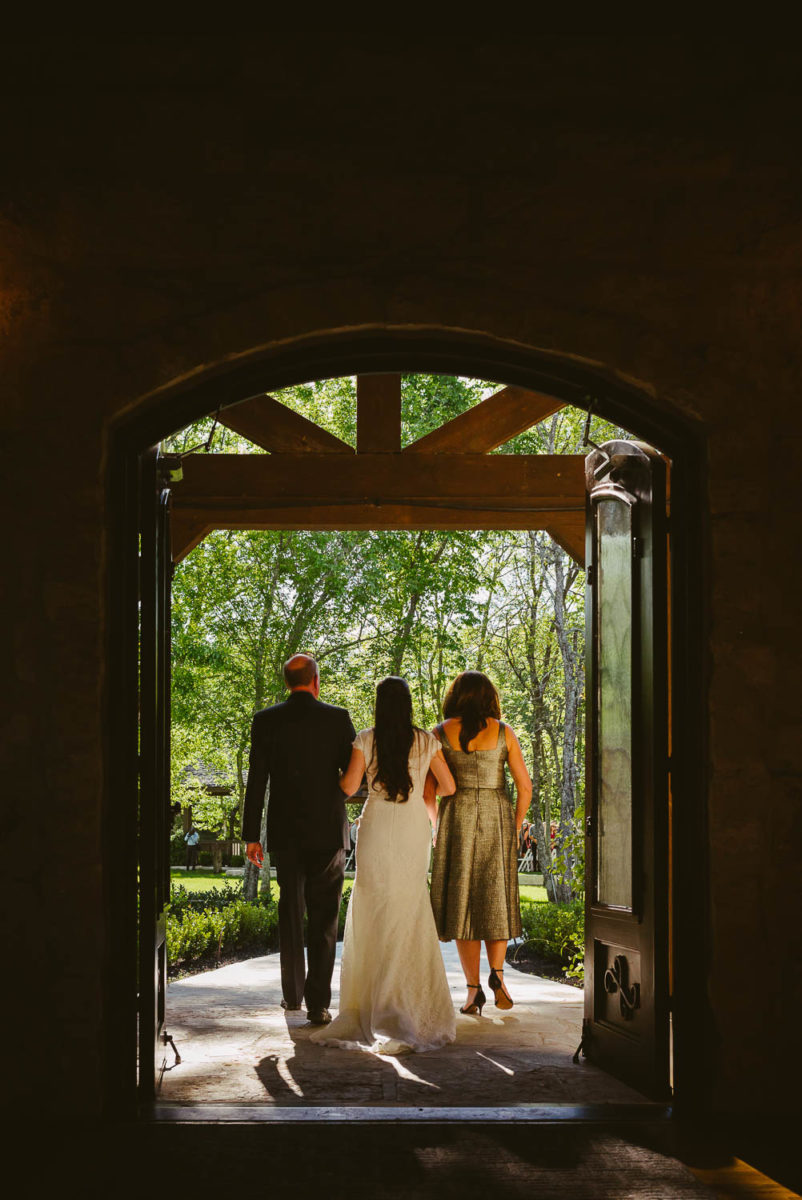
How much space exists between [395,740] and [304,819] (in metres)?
0.61

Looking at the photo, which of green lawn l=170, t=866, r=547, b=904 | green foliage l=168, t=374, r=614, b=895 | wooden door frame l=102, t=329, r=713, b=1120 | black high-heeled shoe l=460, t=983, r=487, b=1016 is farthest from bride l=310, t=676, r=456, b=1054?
green lawn l=170, t=866, r=547, b=904

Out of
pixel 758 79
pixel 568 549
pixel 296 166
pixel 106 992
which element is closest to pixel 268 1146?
pixel 106 992

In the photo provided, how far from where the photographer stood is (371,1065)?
4648 millimetres

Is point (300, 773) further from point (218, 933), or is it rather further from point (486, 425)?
point (218, 933)

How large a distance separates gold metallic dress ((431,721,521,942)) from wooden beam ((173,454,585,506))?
7.74 ft

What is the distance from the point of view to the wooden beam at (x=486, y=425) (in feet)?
25.2

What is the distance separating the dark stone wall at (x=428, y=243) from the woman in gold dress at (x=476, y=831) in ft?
6.04

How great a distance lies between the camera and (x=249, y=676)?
49.6 ft

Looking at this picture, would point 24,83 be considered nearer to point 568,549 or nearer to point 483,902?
point 483,902

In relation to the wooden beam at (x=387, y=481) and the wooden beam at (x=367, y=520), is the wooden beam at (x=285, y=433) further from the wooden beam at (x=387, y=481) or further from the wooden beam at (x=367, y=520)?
the wooden beam at (x=367, y=520)

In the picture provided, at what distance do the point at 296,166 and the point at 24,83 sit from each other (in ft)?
3.36

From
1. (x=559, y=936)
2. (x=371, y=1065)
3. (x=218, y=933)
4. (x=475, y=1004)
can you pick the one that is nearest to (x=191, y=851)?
(x=218, y=933)

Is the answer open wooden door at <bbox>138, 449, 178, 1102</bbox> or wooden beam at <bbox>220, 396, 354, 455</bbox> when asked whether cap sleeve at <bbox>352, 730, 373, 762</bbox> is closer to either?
open wooden door at <bbox>138, 449, 178, 1102</bbox>

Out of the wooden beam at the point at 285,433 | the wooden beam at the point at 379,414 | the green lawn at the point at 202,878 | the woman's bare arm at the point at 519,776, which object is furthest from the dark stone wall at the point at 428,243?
the green lawn at the point at 202,878
